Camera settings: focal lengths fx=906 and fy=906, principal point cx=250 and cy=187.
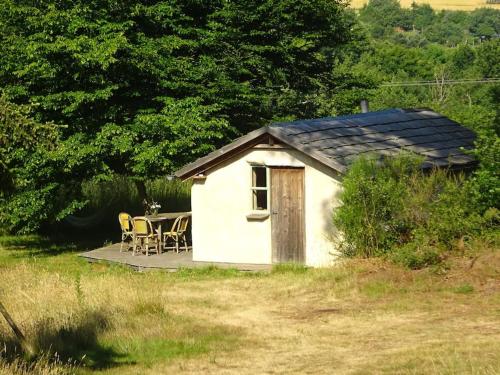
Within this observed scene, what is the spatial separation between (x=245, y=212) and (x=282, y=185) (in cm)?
129

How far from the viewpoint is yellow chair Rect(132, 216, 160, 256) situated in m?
25.2

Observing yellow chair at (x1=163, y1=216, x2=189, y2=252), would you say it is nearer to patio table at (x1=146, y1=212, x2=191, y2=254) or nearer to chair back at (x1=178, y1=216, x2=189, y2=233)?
chair back at (x1=178, y1=216, x2=189, y2=233)

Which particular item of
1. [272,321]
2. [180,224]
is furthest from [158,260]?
[272,321]

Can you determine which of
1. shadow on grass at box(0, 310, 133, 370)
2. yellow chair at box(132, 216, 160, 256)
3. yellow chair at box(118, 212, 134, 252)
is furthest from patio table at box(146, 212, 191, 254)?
shadow on grass at box(0, 310, 133, 370)

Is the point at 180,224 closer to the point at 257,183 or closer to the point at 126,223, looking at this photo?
the point at 126,223

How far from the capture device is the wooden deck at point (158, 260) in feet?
74.9

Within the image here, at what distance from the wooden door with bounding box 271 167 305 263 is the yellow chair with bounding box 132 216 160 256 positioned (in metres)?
4.14

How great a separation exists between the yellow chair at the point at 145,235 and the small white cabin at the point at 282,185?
6.21 ft

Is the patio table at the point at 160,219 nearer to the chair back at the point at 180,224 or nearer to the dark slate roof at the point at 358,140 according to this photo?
the chair back at the point at 180,224

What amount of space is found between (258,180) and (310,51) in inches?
391

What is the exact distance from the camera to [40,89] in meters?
27.3

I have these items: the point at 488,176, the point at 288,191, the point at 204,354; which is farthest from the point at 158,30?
the point at 204,354

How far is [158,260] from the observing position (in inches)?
952

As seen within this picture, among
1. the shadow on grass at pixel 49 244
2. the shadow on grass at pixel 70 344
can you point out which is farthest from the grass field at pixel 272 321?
the shadow on grass at pixel 49 244
